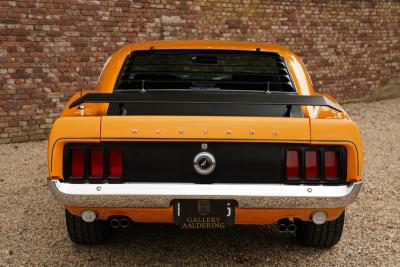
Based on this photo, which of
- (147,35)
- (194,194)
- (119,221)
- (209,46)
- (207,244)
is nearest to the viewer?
(194,194)

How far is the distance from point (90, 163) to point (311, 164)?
4.27 feet

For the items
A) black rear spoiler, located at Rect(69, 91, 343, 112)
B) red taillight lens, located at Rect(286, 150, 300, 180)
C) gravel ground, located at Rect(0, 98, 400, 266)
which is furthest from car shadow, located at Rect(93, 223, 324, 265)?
black rear spoiler, located at Rect(69, 91, 343, 112)

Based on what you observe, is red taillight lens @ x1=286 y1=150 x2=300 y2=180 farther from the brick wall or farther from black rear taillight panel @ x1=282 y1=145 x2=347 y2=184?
the brick wall

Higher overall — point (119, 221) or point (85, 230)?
point (119, 221)

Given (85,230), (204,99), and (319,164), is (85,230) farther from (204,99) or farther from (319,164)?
(319,164)

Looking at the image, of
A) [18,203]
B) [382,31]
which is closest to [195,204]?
[18,203]

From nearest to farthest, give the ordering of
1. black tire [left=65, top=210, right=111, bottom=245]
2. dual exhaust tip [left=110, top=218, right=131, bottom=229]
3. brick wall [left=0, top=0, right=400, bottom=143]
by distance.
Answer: dual exhaust tip [left=110, top=218, right=131, bottom=229]
black tire [left=65, top=210, right=111, bottom=245]
brick wall [left=0, top=0, right=400, bottom=143]

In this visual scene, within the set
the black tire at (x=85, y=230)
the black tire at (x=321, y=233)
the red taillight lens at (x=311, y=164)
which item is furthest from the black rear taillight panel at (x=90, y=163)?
the black tire at (x=321, y=233)

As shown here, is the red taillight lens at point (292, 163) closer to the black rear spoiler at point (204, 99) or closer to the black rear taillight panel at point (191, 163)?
the black rear taillight panel at point (191, 163)

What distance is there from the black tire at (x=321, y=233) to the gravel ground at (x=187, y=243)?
71mm

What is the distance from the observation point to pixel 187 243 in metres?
3.58

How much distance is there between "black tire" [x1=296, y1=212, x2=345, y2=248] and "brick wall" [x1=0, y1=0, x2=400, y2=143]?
5294 mm

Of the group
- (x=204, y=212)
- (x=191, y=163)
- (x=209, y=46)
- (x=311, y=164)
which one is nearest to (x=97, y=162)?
(x=191, y=163)

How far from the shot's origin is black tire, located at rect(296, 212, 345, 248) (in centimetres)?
332
